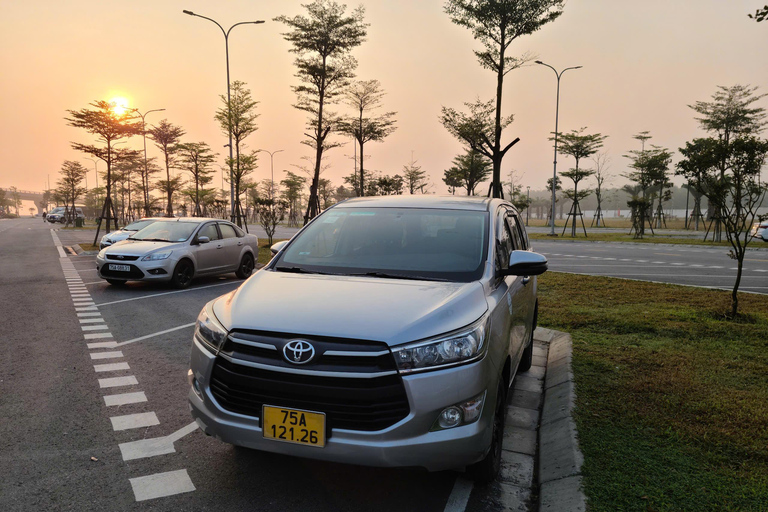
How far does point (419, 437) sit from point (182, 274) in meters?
9.55

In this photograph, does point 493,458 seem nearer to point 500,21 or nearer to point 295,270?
point 295,270

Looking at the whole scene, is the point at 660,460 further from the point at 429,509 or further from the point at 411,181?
the point at 411,181

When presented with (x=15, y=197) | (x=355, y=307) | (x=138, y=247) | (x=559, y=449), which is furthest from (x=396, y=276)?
(x=15, y=197)

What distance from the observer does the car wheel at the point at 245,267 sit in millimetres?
12758

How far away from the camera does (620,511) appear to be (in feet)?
8.58

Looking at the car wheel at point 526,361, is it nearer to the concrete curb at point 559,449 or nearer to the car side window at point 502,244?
the concrete curb at point 559,449

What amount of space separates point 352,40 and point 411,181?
117 feet

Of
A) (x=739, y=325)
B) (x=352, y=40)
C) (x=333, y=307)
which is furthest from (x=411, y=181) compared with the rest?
(x=333, y=307)

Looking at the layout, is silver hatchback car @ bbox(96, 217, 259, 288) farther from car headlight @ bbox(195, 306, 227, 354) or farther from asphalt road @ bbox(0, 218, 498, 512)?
car headlight @ bbox(195, 306, 227, 354)

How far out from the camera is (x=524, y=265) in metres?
3.51

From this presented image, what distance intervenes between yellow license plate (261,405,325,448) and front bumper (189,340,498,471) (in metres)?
0.04

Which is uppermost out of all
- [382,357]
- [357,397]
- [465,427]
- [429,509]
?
[382,357]

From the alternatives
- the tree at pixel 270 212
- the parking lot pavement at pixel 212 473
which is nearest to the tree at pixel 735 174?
the parking lot pavement at pixel 212 473

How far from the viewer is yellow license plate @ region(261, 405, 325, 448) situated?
252 centimetres
